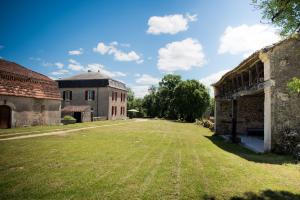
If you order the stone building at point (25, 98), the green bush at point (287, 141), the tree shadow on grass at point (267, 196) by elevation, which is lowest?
the tree shadow on grass at point (267, 196)

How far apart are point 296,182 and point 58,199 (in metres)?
6.07

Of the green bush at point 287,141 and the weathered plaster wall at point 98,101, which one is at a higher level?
the weathered plaster wall at point 98,101

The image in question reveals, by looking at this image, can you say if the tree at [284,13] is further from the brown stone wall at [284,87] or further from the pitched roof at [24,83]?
the pitched roof at [24,83]

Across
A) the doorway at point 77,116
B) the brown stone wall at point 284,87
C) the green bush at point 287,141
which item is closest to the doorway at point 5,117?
the doorway at point 77,116

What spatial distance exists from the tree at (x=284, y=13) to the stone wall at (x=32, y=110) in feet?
59.3

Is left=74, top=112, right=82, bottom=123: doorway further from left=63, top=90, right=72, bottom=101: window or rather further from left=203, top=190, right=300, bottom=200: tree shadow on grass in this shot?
left=203, top=190, right=300, bottom=200: tree shadow on grass

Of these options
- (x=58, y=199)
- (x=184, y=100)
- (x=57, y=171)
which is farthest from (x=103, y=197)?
(x=184, y=100)

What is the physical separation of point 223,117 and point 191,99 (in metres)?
21.7

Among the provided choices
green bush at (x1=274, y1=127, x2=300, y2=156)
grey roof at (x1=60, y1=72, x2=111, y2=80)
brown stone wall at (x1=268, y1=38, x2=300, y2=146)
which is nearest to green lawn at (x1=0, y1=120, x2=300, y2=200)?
green bush at (x1=274, y1=127, x2=300, y2=156)

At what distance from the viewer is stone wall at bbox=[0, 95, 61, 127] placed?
16.8m

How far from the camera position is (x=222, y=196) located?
178 inches

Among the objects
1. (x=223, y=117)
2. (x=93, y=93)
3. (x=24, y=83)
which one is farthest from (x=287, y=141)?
(x=93, y=93)

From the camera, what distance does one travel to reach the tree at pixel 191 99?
134 feet

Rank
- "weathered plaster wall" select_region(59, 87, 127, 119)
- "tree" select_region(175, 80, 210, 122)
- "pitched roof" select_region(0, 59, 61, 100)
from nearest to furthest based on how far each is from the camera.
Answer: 1. "pitched roof" select_region(0, 59, 61, 100)
2. "weathered plaster wall" select_region(59, 87, 127, 119)
3. "tree" select_region(175, 80, 210, 122)
